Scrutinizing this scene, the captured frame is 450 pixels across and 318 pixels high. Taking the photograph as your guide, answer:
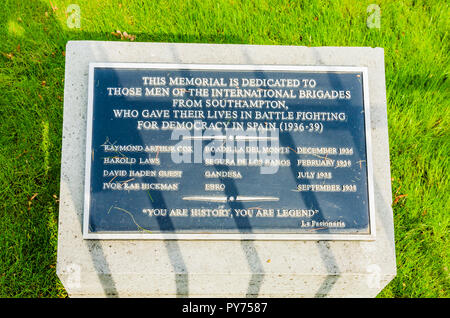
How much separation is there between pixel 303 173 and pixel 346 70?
939 millimetres

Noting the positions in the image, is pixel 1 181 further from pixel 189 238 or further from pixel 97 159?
pixel 189 238

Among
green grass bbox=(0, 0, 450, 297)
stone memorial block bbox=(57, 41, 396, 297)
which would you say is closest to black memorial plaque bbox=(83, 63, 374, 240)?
stone memorial block bbox=(57, 41, 396, 297)

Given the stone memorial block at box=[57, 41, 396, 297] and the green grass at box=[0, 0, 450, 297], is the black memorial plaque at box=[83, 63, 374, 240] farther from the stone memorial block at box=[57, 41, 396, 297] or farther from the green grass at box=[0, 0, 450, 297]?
the green grass at box=[0, 0, 450, 297]

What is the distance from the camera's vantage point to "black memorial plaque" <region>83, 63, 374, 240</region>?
2416 mm

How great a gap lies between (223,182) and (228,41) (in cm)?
176

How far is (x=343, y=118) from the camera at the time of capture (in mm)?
2553

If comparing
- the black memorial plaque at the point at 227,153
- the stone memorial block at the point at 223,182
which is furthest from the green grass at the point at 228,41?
the black memorial plaque at the point at 227,153

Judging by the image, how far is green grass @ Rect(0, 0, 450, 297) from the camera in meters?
2.92

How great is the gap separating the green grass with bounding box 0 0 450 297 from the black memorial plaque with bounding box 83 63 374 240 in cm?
92

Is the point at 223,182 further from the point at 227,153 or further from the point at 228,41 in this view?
the point at 228,41

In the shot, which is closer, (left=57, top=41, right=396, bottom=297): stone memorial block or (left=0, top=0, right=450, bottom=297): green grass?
(left=57, top=41, right=396, bottom=297): stone memorial block

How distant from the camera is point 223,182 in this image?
2451 millimetres

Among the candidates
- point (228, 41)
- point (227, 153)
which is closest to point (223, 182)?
point (227, 153)
